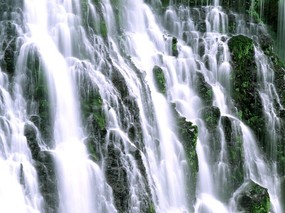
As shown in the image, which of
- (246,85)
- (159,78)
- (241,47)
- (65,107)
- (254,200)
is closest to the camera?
(65,107)

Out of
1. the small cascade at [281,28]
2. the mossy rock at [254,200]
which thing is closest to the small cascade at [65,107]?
the mossy rock at [254,200]

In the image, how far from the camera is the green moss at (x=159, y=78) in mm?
21891

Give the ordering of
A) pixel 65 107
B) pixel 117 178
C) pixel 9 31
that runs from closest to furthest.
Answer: pixel 117 178, pixel 65 107, pixel 9 31

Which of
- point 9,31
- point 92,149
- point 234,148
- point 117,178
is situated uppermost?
point 9,31

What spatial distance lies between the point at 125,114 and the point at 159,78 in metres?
4.50

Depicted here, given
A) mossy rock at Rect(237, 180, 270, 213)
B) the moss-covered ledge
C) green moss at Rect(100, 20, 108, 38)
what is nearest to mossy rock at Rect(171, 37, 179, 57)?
the moss-covered ledge

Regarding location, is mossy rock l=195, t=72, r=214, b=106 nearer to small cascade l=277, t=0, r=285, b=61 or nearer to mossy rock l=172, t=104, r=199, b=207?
mossy rock l=172, t=104, r=199, b=207

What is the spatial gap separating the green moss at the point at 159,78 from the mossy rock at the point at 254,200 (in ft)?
17.7

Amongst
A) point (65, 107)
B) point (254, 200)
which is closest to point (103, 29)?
point (65, 107)

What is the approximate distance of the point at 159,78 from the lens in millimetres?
22125

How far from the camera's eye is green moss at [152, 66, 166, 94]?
21.9m

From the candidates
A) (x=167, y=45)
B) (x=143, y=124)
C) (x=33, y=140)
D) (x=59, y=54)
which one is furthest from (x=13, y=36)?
(x=167, y=45)

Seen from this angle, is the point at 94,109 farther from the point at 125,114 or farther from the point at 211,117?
the point at 211,117

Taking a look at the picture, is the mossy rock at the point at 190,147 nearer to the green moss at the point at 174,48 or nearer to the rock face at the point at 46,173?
the green moss at the point at 174,48
